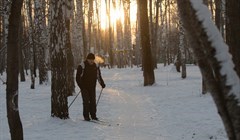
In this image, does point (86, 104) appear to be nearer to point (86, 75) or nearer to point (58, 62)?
point (86, 75)

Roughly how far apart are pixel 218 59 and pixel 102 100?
39.8 feet

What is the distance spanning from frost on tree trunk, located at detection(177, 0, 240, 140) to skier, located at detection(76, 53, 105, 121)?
749cm

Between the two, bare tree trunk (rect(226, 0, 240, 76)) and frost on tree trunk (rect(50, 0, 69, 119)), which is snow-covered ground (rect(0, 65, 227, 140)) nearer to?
frost on tree trunk (rect(50, 0, 69, 119))

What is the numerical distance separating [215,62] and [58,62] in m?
7.70

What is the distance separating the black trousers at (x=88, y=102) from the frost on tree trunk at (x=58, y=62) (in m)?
0.47

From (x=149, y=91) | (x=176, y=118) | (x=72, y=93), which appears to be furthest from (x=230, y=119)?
(x=149, y=91)

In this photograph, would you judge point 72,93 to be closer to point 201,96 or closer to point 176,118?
point 201,96

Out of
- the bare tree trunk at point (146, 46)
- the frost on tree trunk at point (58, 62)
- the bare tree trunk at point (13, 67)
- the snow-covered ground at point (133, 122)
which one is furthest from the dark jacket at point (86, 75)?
the bare tree trunk at point (146, 46)

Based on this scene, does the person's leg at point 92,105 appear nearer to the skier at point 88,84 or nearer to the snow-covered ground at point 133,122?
the skier at point 88,84

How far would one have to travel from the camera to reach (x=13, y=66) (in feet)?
19.2

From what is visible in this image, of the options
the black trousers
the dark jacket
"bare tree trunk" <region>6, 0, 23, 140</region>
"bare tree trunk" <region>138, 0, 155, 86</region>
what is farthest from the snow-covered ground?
"bare tree trunk" <region>138, 0, 155, 86</region>

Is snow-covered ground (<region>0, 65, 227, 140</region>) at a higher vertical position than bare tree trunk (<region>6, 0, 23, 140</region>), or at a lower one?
lower

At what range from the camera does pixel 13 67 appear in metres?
5.84

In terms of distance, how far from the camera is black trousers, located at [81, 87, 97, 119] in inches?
412
